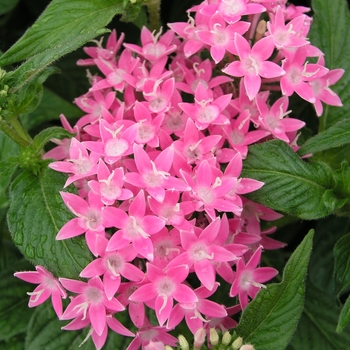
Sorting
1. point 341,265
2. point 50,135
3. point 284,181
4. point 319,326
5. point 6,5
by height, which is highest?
point 6,5

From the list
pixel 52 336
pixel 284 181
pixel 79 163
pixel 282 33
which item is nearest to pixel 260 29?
pixel 282 33

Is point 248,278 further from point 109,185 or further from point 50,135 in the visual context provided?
point 50,135

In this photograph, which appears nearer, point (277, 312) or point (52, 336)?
point (277, 312)

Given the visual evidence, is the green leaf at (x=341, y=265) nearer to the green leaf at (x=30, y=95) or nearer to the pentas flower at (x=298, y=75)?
the pentas flower at (x=298, y=75)

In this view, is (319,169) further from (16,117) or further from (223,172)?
(16,117)

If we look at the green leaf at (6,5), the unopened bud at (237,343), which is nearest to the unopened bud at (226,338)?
the unopened bud at (237,343)

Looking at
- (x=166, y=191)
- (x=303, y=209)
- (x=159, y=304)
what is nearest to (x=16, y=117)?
(x=166, y=191)
